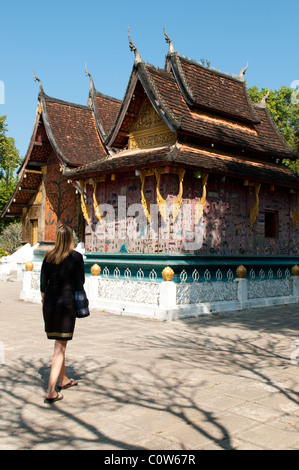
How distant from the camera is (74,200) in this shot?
20.1m

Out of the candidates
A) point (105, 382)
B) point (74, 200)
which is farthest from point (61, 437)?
point (74, 200)

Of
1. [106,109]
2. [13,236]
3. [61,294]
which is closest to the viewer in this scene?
[61,294]

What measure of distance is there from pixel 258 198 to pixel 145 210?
12.3 feet

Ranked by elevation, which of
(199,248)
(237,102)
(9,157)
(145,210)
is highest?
(9,157)

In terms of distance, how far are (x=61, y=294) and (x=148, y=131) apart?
33.2 ft

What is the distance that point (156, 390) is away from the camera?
5207 millimetres

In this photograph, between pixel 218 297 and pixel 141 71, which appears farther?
pixel 141 71

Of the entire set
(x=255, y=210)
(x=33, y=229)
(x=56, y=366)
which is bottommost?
(x=56, y=366)

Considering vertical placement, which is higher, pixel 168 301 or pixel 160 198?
pixel 160 198

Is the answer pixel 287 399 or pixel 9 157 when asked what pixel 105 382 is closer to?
pixel 287 399

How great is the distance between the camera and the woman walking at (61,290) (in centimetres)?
497

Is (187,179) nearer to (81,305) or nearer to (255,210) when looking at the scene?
(255,210)

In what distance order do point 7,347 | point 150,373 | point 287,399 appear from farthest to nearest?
1. point 7,347
2. point 150,373
3. point 287,399

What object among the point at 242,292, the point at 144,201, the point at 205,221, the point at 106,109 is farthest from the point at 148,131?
the point at 106,109
